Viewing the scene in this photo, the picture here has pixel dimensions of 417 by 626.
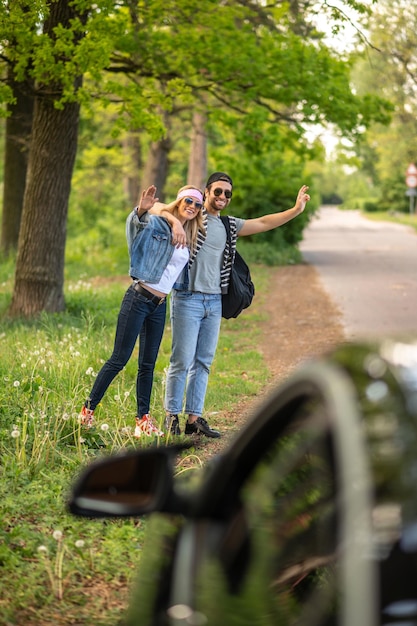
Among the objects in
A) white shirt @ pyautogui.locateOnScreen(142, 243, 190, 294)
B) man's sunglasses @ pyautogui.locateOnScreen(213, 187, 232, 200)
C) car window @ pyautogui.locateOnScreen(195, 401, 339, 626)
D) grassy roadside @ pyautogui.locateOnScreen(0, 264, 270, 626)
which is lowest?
grassy roadside @ pyautogui.locateOnScreen(0, 264, 270, 626)

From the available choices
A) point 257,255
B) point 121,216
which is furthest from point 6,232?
point 121,216

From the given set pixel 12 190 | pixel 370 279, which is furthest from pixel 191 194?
pixel 12 190

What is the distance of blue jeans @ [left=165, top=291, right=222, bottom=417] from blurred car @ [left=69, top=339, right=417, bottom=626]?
473 centimetres

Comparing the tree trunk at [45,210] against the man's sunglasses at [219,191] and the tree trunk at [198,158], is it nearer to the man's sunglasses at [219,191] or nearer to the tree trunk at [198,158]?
the man's sunglasses at [219,191]

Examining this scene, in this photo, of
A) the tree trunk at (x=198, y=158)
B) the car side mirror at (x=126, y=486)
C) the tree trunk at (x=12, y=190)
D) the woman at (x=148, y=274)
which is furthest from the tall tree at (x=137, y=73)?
the tree trunk at (x=198, y=158)

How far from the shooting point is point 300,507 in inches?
84.7

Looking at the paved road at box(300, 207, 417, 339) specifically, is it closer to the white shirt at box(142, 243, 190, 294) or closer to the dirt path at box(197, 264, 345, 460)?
the dirt path at box(197, 264, 345, 460)

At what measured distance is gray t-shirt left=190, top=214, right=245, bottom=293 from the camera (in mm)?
7305

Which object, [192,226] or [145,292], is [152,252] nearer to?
[145,292]

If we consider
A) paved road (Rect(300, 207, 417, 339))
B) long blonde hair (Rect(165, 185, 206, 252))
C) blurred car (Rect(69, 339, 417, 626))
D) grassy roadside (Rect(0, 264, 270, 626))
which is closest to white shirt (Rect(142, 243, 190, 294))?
long blonde hair (Rect(165, 185, 206, 252))

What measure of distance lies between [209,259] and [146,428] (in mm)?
1252

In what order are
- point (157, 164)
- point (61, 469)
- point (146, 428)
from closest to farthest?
point (61, 469) → point (146, 428) → point (157, 164)

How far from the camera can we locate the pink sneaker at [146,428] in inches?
272

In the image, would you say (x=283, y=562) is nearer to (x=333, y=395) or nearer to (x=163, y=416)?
(x=333, y=395)
